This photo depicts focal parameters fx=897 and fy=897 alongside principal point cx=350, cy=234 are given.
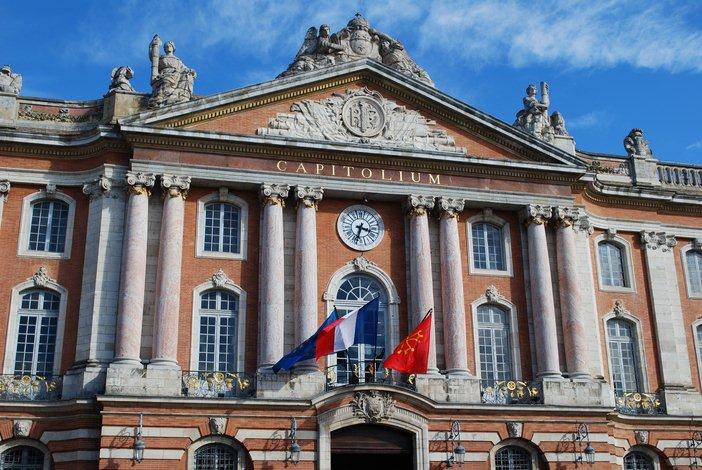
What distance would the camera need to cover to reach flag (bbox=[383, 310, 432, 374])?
2502 cm

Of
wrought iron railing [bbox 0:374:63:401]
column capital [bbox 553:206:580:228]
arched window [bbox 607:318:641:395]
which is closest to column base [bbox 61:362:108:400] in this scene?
wrought iron railing [bbox 0:374:63:401]

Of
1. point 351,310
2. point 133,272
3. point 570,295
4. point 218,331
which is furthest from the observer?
point 570,295

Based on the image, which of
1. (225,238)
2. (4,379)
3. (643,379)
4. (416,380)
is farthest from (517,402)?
(4,379)

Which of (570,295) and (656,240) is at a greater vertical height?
(656,240)

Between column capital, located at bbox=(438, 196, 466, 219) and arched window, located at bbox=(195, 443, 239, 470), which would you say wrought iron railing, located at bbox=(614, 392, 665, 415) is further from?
arched window, located at bbox=(195, 443, 239, 470)

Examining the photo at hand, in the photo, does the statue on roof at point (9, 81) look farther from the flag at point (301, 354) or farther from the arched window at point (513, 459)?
the arched window at point (513, 459)

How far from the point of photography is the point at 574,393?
2723 cm

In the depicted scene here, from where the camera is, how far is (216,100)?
27.6m

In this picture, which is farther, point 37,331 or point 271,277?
point 271,277

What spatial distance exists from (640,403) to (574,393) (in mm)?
3514

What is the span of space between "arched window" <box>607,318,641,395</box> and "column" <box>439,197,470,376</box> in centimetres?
593

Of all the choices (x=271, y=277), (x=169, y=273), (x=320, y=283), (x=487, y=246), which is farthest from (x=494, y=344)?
(x=169, y=273)

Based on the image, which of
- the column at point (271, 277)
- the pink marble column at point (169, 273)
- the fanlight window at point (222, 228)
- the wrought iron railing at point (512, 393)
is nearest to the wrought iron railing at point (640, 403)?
the wrought iron railing at point (512, 393)

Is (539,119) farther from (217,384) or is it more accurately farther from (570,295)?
(217,384)
